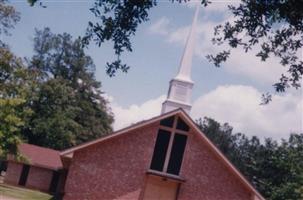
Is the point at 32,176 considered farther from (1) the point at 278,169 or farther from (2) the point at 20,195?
(1) the point at 278,169

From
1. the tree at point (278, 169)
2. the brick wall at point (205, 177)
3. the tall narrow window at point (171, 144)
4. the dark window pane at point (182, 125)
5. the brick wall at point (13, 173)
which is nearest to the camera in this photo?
the brick wall at point (205, 177)

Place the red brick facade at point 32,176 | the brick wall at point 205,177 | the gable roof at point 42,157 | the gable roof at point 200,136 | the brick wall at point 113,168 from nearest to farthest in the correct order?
1. the brick wall at point 113,168
2. the gable roof at point 200,136
3. the brick wall at point 205,177
4. the red brick facade at point 32,176
5. the gable roof at point 42,157

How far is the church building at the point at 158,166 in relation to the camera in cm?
2509

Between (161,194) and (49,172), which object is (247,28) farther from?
(49,172)

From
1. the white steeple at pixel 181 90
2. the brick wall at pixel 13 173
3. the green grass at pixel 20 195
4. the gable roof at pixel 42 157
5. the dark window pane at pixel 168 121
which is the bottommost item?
the green grass at pixel 20 195

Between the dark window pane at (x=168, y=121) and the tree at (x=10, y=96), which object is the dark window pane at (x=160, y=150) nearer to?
the dark window pane at (x=168, y=121)

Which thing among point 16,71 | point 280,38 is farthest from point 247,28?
point 16,71

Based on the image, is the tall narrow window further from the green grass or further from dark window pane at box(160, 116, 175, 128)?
the green grass

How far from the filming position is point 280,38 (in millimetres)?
9398

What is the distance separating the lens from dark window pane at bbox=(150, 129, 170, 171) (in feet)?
84.9

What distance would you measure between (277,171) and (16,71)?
40.4 meters

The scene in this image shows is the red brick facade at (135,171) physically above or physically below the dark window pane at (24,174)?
above

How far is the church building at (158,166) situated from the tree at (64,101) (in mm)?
29001

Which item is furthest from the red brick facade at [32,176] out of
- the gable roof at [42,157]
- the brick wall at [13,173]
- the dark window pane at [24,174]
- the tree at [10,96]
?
the tree at [10,96]
